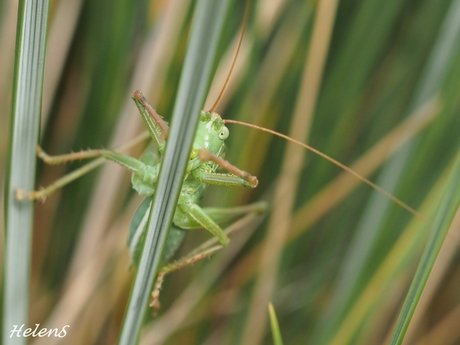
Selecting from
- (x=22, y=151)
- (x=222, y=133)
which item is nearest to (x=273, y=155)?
(x=222, y=133)

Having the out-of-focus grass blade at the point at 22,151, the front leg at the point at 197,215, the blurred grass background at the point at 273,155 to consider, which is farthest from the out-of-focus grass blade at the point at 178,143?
the blurred grass background at the point at 273,155

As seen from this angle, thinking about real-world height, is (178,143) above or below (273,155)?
above

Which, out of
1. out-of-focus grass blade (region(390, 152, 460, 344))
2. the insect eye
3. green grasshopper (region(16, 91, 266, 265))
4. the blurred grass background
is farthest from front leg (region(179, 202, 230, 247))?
out-of-focus grass blade (region(390, 152, 460, 344))

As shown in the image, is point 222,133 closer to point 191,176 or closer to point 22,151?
point 191,176

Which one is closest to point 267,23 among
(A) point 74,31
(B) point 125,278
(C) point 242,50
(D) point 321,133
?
(C) point 242,50

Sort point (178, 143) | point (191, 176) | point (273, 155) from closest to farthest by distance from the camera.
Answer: point (178, 143) < point (191, 176) < point (273, 155)

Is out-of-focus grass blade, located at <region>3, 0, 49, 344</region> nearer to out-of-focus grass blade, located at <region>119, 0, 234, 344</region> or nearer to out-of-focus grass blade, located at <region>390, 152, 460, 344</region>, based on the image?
out-of-focus grass blade, located at <region>119, 0, 234, 344</region>

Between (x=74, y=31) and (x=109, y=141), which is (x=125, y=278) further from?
(x=74, y=31)
